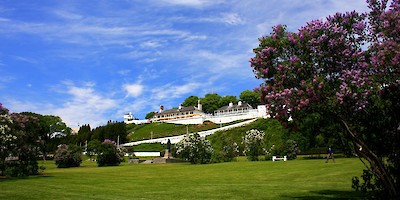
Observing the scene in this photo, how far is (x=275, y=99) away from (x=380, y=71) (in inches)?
124

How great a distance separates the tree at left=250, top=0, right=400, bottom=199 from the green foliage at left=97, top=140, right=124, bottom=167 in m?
43.2

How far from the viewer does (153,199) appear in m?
14.4

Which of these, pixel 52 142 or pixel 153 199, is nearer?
pixel 153 199

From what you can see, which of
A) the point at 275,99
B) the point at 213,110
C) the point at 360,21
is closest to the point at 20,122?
the point at 275,99

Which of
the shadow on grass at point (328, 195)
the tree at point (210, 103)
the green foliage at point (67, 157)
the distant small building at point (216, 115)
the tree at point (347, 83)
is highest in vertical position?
the tree at point (210, 103)

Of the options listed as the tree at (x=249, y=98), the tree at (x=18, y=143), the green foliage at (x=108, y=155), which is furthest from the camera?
the tree at (x=249, y=98)

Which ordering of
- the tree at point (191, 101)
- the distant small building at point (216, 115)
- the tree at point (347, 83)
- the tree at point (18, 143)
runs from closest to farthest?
the tree at point (347, 83) < the tree at point (18, 143) < the distant small building at point (216, 115) < the tree at point (191, 101)

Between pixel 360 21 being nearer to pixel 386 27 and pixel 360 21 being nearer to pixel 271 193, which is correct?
pixel 386 27

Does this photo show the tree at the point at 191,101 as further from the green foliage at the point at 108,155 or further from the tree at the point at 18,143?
the tree at the point at 18,143

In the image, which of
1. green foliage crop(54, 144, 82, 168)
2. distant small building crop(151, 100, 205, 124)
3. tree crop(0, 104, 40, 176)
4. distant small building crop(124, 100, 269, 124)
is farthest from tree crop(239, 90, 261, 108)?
tree crop(0, 104, 40, 176)

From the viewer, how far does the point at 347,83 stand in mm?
10656

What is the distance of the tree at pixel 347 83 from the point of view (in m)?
10.6

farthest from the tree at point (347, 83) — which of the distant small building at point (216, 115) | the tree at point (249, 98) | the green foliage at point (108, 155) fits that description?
the tree at point (249, 98)

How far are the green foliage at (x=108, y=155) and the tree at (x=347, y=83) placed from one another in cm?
4325
